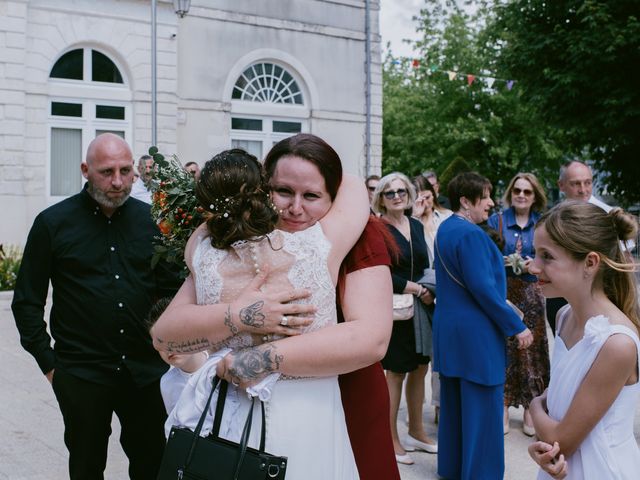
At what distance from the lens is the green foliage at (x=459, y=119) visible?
33156 mm

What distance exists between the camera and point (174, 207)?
2.90 meters

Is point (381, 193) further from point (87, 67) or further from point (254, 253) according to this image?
point (87, 67)

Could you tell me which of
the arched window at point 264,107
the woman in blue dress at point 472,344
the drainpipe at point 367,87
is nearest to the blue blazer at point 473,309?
the woman in blue dress at point 472,344

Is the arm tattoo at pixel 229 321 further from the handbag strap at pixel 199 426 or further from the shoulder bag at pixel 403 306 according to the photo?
the shoulder bag at pixel 403 306

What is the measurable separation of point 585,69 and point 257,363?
18550 millimetres

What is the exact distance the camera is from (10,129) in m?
15.7

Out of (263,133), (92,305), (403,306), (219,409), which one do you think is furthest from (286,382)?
(263,133)

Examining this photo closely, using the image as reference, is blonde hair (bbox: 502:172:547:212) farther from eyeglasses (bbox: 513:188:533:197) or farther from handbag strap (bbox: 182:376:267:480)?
handbag strap (bbox: 182:376:267:480)

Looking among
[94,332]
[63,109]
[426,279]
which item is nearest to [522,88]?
[63,109]

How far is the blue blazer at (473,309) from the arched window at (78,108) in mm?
13659

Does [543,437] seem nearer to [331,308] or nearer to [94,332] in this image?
[331,308]

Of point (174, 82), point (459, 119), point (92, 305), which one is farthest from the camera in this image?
point (459, 119)

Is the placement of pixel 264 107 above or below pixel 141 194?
above

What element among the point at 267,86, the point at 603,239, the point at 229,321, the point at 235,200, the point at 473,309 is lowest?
the point at 473,309
